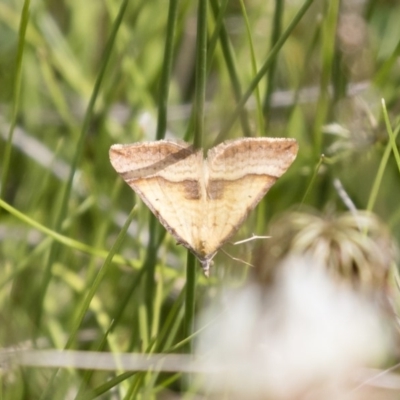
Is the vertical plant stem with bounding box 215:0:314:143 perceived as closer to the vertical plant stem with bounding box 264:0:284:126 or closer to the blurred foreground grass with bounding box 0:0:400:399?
the blurred foreground grass with bounding box 0:0:400:399

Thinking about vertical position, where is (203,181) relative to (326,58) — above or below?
below

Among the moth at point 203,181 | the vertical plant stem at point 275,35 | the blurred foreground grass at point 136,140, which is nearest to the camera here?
the moth at point 203,181

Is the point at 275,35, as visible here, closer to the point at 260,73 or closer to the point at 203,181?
the point at 260,73

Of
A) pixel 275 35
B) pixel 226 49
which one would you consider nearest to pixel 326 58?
pixel 275 35

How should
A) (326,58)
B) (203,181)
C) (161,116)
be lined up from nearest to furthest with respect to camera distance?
(203,181), (161,116), (326,58)

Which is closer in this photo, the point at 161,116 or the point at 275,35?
the point at 161,116

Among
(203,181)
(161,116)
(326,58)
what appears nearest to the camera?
(203,181)

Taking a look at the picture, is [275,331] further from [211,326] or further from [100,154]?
[100,154]

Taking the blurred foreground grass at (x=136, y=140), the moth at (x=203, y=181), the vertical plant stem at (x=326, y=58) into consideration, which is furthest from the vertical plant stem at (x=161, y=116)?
the vertical plant stem at (x=326, y=58)

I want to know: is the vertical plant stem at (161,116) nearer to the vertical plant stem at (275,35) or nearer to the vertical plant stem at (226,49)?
the vertical plant stem at (226,49)
